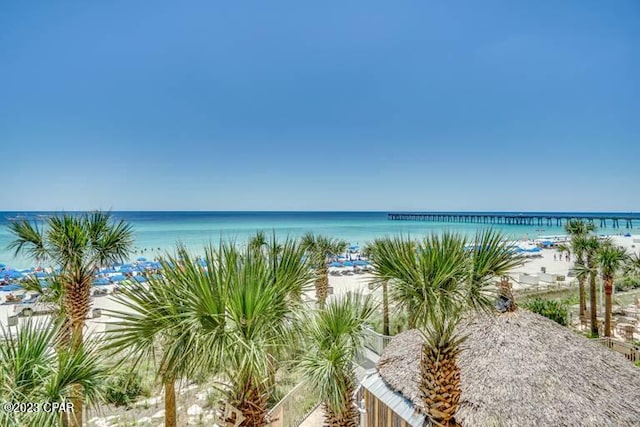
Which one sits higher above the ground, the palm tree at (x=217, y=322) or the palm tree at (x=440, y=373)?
the palm tree at (x=217, y=322)

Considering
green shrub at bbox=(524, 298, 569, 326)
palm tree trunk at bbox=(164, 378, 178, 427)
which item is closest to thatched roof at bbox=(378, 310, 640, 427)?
palm tree trunk at bbox=(164, 378, 178, 427)

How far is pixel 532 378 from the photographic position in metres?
6.13

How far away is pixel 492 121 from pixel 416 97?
11248mm

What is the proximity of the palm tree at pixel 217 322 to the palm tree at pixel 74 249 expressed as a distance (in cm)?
482

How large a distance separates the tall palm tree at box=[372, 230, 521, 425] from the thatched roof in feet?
4.27

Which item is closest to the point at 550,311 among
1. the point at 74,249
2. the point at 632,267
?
the point at 632,267

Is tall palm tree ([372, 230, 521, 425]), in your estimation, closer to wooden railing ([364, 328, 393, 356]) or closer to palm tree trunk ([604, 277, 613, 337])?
wooden railing ([364, 328, 393, 356])

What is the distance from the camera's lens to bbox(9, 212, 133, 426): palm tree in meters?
6.95

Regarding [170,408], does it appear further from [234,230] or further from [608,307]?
[234,230]

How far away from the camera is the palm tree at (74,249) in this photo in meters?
6.95

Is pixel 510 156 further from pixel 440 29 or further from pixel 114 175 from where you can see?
pixel 114 175

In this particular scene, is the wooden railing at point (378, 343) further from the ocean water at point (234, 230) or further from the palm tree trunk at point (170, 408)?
the palm tree trunk at point (170, 408)

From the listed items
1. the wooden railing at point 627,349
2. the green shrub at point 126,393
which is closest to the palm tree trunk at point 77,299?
the green shrub at point 126,393

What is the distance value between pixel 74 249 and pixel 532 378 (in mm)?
10291
